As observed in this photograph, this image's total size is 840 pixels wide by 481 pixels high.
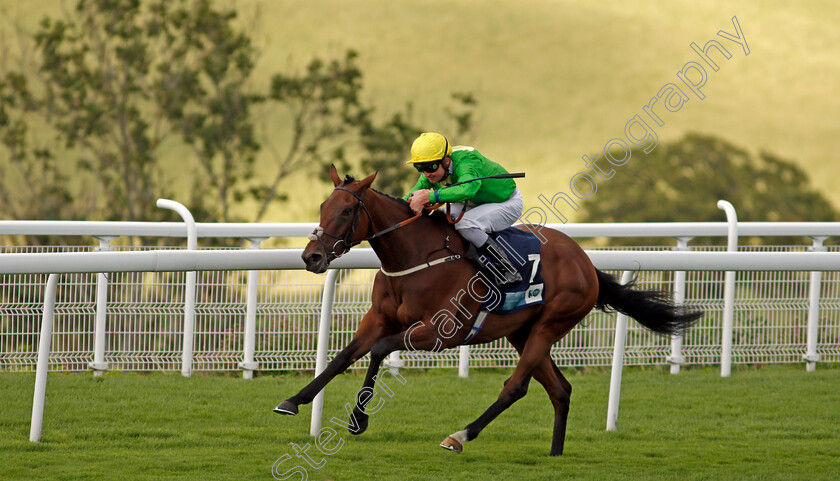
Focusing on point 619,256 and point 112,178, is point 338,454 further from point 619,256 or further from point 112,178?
point 112,178

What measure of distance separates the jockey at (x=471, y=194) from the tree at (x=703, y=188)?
18.1 metres

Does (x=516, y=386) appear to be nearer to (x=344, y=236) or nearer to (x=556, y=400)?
(x=556, y=400)

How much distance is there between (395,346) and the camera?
413 centimetres

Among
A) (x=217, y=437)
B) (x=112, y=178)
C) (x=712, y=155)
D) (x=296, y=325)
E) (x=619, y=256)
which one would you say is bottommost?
(x=217, y=437)

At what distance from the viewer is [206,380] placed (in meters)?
6.51

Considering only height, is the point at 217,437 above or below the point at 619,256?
below

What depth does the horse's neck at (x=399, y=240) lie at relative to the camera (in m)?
4.21

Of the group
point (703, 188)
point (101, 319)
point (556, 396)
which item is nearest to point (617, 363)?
point (556, 396)

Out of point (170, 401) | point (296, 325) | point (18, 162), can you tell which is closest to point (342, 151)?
point (18, 162)

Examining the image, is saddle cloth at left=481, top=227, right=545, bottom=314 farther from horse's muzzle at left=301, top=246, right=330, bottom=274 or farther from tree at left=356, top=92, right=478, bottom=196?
tree at left=356, top=92, right=478, bottom=196

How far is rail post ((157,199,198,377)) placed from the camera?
21.1 feet

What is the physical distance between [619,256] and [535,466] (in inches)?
44.5

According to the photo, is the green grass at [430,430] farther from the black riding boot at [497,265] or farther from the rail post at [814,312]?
the black riding boot at [497,265]

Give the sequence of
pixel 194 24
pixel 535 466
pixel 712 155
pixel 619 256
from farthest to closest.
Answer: pixel 712 155 < pixel 194 24 < pixel 619 256 < pixel 535 466
